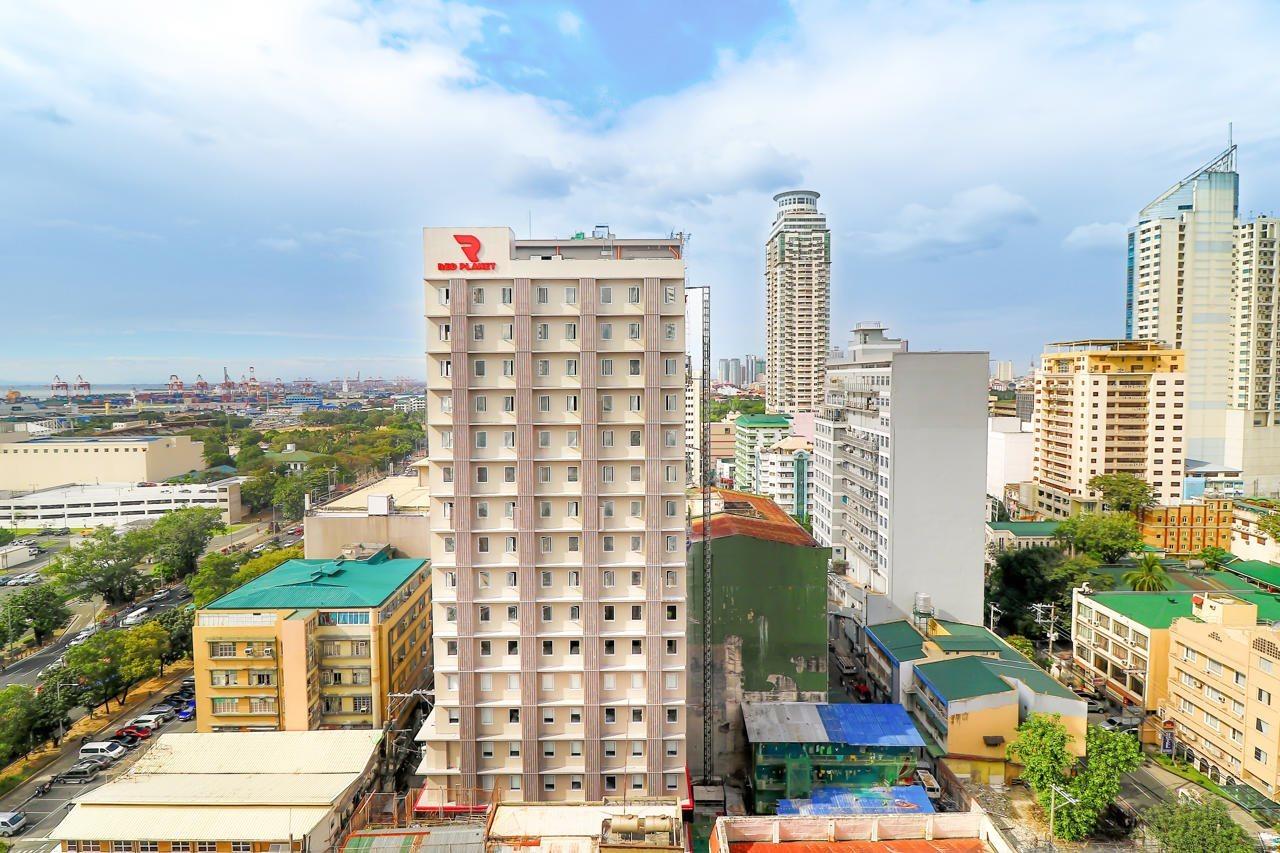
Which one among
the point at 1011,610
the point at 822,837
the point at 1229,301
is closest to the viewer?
the point at 822,837

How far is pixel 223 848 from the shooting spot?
715 inches

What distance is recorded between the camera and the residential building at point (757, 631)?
85.9 feet

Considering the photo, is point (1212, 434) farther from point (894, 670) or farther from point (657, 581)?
point (657, 581)

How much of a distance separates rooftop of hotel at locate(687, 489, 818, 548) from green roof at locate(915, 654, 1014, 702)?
239 inches

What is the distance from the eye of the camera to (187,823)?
18.3 meters

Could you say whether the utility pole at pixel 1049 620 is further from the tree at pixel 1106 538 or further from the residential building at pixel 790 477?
the residential building at pixel 790 477

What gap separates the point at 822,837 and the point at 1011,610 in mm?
30953

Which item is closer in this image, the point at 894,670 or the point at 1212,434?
the point at 894,670

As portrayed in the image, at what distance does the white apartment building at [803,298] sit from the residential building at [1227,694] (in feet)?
247

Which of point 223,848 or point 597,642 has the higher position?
point 597,642

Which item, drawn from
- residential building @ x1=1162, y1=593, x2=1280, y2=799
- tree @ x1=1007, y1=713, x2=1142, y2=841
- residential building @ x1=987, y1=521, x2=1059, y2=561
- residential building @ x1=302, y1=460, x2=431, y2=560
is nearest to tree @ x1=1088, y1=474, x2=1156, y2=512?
residential building @ x1=987, y1=521, x2=1059, y2=561

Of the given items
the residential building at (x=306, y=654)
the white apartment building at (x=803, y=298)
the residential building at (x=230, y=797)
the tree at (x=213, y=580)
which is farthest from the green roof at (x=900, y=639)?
the white apartment building at (x=803, y=298)

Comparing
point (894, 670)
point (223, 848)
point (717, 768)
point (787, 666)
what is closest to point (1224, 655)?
point (894, 670)

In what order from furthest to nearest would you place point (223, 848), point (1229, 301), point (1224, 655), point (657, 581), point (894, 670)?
point (1229, 301) < point (894, 670) < point (1224, 655) < point (657, 581) < point (223, 848)
